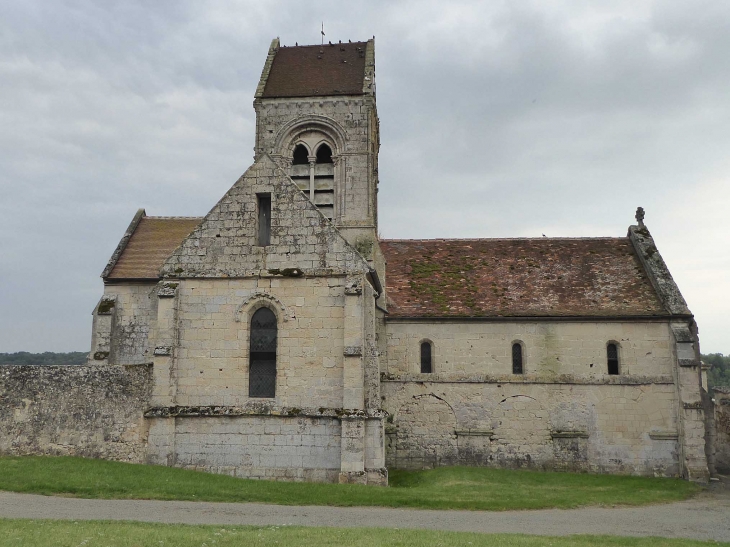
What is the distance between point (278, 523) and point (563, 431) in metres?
13.7

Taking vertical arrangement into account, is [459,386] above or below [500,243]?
below

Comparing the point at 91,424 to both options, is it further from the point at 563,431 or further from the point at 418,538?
the point at 563,431

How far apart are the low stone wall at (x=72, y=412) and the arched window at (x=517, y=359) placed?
13.1 meters

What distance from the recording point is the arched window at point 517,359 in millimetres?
23969

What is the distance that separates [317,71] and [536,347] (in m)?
15.5

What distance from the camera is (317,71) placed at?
29.1 m

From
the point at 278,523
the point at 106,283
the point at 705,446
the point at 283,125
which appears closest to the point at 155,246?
the point at 106,283

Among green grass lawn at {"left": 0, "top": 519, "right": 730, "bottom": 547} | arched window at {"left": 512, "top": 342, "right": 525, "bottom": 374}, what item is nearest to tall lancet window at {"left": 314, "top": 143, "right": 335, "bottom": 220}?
arched window at {"left": 512, "top": 342, "right": 525, "bottom": 374}

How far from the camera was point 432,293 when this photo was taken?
25.4 meters

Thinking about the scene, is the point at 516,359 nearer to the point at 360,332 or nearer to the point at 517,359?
the point at 517,359

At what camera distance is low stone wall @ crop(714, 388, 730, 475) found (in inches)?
1013

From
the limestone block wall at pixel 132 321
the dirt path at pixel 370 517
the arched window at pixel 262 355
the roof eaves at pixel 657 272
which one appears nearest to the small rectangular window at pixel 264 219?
the arched window at pixel 262 355

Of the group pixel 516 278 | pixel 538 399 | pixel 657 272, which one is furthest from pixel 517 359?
pixel 657 272

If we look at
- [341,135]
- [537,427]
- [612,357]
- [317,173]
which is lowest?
[537,427]
